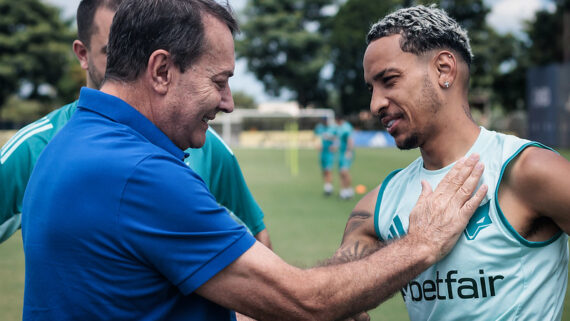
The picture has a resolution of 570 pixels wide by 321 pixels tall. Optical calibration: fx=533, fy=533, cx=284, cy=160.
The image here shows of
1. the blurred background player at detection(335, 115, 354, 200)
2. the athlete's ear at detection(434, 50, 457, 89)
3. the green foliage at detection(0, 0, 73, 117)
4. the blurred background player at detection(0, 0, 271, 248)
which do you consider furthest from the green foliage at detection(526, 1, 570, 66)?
the athlete's ear at detection(434, 50, 457, 89)

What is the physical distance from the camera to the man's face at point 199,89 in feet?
6.27

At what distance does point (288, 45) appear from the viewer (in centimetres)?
5669

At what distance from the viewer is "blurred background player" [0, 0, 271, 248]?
9.00 ft

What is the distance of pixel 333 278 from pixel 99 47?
1.96m

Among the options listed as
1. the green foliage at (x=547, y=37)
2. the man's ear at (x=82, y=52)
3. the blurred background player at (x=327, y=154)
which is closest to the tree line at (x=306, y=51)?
the green foliage at (x=547, y=37)

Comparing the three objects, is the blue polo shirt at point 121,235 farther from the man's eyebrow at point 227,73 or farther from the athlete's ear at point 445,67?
the athlete's ear at point 445,67

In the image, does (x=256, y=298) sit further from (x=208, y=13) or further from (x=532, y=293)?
(x=532, y=293)

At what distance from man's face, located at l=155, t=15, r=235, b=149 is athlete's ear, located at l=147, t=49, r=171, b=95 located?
2cm

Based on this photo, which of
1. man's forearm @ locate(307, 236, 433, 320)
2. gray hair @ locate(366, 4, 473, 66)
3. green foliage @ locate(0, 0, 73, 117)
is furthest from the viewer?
green foliage @ locate(0, 0, 73, 117)

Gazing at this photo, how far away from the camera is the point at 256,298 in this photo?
1.72 m

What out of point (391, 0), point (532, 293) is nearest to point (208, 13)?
point (532, 293)

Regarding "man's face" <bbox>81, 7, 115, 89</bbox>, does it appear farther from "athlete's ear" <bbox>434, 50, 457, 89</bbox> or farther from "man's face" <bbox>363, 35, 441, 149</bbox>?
"athlete's ear" <bbox>434, 50, 457, 89</bbox>

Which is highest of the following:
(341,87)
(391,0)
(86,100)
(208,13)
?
(391,0)

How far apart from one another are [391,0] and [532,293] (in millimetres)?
51004
